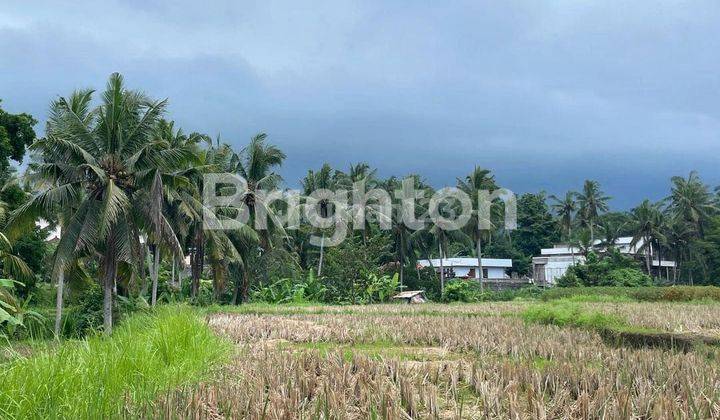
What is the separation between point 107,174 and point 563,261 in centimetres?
4313

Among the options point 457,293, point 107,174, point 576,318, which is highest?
point 107,174

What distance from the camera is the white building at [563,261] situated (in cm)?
5100

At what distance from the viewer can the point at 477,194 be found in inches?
1619

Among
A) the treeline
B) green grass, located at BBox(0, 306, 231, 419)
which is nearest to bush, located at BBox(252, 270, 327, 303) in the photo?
the treeline

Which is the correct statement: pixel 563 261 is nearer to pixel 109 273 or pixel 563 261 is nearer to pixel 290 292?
pixel 290 292

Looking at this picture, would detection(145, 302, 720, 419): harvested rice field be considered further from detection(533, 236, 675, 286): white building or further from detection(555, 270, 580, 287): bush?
detection(533, 236, 675, 286): white building

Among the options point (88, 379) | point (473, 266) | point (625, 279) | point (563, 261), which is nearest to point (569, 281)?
point (625, 279)

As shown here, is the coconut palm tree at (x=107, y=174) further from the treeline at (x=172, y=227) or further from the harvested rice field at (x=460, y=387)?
the harvested rice field at (x=460, y=387)

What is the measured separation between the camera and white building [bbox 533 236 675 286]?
5100 centimetres

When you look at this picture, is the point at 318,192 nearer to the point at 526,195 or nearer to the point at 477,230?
the point at 477,230

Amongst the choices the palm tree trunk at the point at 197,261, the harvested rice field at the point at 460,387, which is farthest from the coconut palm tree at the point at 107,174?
the harvested rice field at the point at 460,387

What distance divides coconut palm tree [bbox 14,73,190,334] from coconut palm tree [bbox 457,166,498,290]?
26394 millimetres

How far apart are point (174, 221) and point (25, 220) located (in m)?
6.91

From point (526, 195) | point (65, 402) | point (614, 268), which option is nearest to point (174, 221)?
point (65, 402)
